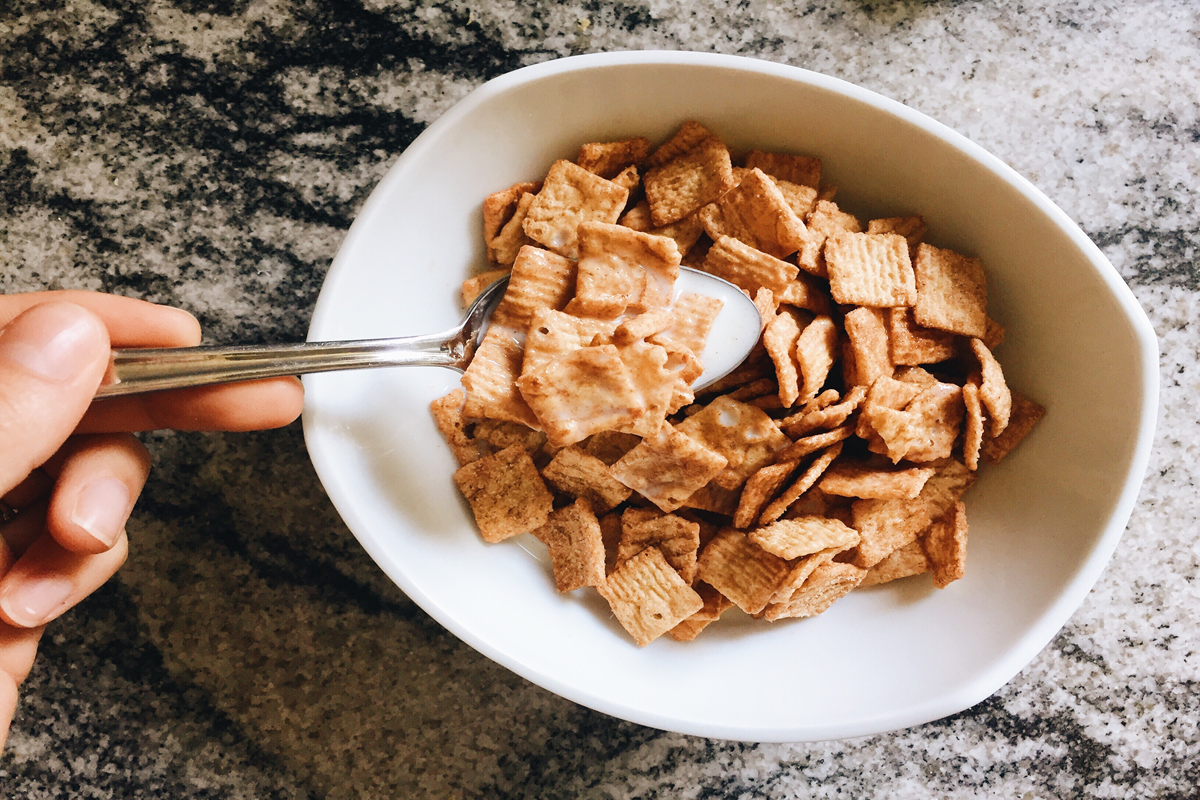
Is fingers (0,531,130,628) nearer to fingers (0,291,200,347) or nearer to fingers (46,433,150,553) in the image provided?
fingers (46,433,150,553)

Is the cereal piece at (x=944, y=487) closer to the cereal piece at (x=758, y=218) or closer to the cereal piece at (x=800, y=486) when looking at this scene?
the cereal piece at (x=800, y=486)

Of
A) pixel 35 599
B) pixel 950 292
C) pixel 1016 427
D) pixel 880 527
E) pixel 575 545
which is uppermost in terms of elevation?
pixel 950 292

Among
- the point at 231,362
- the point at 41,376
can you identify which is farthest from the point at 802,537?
the point at 41,376

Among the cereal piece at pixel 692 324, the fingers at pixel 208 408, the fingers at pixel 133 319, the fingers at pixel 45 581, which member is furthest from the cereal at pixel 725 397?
the fingers at pixel 45 581

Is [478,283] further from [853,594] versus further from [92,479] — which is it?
[853,594]

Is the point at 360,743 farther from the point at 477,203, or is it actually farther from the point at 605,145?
the point at 605,145

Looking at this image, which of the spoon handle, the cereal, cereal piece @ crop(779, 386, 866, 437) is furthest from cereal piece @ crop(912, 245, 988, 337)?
the spoon handle
